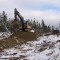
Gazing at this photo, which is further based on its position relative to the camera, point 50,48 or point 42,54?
point 50,48

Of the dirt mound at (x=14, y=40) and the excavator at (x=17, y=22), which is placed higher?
the excavator at (x=17, y=22)

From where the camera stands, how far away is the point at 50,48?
18906 millimetres

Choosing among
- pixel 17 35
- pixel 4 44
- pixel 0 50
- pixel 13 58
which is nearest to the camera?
pixel 13 58

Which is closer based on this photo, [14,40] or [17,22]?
[14,40]

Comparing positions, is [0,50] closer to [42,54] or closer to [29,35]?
[42,54]

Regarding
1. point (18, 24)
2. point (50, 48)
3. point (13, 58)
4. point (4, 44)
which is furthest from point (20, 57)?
point (18, 24)

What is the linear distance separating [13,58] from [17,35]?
15518 millimetres

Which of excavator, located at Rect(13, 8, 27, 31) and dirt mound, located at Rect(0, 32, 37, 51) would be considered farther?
excavator, located at Rect(13, 8, 27, 31)

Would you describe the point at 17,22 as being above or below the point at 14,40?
above

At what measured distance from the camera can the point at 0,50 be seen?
21.5 metres

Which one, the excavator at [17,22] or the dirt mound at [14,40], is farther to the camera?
the excavator at [17,22]

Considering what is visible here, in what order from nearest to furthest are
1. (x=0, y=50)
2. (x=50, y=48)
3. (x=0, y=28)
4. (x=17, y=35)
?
(x=50, y=48), (x=0, y=50), (x=17, y=35), (x=0, y=28)

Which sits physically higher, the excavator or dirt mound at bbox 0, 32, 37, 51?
the excavator

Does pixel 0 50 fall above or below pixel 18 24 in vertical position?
below
